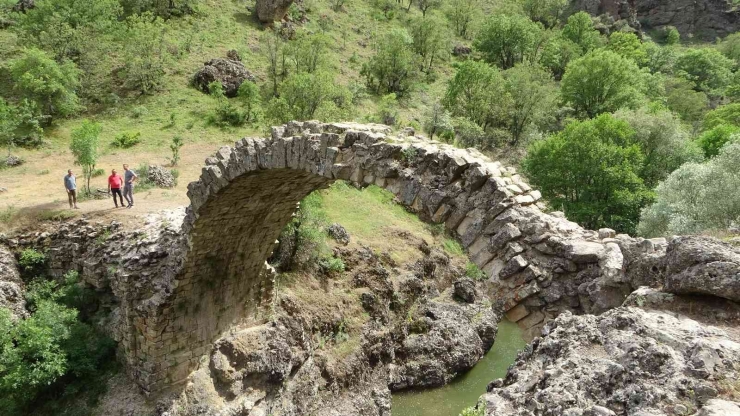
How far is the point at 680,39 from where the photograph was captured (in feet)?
225

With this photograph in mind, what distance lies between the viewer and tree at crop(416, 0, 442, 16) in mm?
60844

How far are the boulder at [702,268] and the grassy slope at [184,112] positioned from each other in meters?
14.8

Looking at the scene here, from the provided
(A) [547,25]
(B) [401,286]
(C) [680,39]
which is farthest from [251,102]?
(C) [680,39]

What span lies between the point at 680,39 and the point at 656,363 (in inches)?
3194

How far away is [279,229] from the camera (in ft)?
46.6

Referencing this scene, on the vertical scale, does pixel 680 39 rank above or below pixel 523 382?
above

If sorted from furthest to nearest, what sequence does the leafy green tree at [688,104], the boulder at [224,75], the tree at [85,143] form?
the leafy green tree at [688,104] → the boulder at [224,75] → the tree at [85,143]

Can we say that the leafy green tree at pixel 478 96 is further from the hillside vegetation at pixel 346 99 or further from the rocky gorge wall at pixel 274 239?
the rocky gorge wall at pixel 274 239

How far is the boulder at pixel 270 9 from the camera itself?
4003 centimetres

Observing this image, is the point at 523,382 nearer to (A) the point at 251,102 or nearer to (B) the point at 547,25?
(A) the point at 251,102

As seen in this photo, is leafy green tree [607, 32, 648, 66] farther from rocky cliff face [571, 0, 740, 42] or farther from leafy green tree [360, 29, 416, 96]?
leafy green tree [360, 29, 416, 96]

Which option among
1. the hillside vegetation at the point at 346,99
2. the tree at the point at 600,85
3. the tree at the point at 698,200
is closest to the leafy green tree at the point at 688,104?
the hillside vegetation at the point at 346,99

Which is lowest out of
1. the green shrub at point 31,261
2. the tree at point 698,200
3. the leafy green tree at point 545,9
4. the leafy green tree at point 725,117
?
the green shrub at point 31,261

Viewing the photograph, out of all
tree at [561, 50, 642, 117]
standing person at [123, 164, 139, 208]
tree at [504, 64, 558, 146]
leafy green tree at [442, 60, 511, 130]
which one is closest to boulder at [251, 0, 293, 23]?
leafy green tree at [442, 60, 511, 130]
